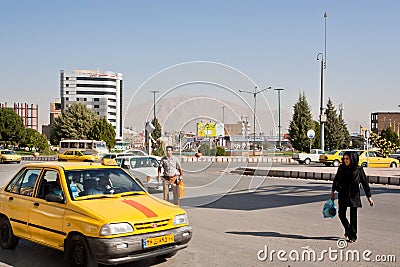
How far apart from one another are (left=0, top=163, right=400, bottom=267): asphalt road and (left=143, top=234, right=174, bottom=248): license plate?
0.58m

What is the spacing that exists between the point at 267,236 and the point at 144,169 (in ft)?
31.4

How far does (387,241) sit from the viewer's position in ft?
27.9

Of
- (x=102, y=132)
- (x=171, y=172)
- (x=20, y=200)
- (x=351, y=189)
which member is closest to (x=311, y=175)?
(x=171, y=172)

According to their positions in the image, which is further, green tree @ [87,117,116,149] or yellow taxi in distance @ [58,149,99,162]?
green tree @ [87,117,116,149]

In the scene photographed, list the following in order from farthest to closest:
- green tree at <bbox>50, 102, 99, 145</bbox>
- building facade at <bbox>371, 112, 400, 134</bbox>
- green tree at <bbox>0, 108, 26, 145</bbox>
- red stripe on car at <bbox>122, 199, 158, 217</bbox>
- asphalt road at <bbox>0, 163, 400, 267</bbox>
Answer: building facade at <bbox>371, 112, 400, 134</bbox> → green tree at <bbox>50, 102, 99, 145</bbox> → green tree at <bbox>0, 108, 26, 145</bbox> → asphalt road at <bbox>0, 163, 400, 267</bbox> → red stripe on car at <bbox>122, 199, 158, 217</bbox>

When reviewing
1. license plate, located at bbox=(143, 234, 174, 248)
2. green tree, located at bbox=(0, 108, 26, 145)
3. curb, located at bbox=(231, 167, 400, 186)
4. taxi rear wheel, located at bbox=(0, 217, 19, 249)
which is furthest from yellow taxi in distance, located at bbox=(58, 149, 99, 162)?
license plate, located at bbox=(143, 234, 174, 248)

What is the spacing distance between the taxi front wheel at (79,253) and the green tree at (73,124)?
261ft

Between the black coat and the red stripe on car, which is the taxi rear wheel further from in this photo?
the black coat

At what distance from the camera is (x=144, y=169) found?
17969 millimetres

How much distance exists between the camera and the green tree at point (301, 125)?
61.5 m

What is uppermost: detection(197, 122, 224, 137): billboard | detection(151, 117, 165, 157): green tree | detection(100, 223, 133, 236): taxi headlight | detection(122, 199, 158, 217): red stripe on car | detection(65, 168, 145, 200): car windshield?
detection(197, 122, 224, 137): billboard

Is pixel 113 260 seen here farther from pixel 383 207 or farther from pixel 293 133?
pixel 293 133

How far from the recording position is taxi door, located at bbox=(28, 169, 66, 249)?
→ 6840 mm

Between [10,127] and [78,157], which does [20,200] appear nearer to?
[78,157]
